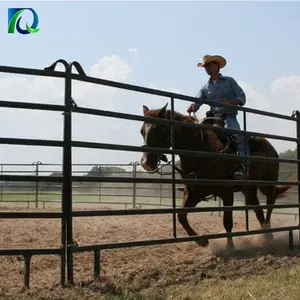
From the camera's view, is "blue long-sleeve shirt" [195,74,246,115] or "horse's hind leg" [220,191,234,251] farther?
"blue long-sleeve shirt" [195,74,246,115]

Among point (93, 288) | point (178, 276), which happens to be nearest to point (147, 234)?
point (178, 276)

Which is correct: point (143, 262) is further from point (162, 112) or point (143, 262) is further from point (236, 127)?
point (236, 127)

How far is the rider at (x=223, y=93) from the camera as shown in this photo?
21.2 feet

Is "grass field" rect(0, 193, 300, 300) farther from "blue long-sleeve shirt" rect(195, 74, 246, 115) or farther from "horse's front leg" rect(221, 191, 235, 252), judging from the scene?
"blue long-sleeve shirt" rect(195, 74, 246, 115)

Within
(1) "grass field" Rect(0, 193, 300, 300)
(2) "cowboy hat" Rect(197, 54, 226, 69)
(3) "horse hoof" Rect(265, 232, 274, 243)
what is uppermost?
(2) "cowboy hat" Rect(197, 54, 226, 69)

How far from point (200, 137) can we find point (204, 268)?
6.42 feet

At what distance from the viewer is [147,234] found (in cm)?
754

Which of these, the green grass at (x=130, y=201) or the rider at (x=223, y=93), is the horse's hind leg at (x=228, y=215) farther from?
the green grass at (x=130, y=201)

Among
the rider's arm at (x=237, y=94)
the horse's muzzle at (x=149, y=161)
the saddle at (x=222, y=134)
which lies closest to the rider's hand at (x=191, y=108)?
the saddle at (x=222, y=134)

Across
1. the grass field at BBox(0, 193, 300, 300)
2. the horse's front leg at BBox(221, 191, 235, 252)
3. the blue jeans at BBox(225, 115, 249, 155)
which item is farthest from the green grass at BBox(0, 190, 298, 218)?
the grass field at BBox(0, 193, 300, 300)

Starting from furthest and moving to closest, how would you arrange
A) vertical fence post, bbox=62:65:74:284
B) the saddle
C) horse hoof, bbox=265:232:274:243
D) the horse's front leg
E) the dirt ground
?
1. horse hoof, bbox=265:232:274:243
2. the saddle
3. the horse's front leg
4. the dirt ground
5. vertical fence post, bbox=62:65:74:284

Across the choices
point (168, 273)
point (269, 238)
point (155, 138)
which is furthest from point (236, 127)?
point (168, 273)

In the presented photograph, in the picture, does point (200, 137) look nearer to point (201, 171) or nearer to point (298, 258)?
point (201, 171)

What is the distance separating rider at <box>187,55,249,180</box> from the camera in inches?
255
